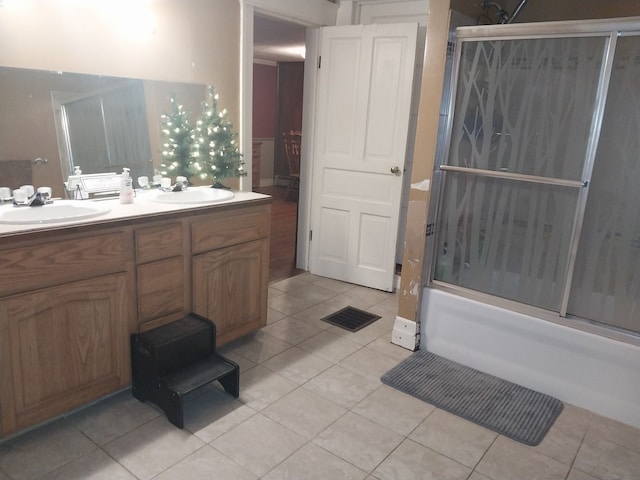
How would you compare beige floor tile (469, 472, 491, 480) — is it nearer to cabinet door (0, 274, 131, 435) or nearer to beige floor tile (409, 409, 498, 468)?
beige floor tile (409, 409, 498, 468)

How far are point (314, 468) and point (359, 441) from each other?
0.26m

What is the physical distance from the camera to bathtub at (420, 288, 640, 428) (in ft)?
7.30

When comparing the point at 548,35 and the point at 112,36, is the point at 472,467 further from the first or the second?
the point at 112,36

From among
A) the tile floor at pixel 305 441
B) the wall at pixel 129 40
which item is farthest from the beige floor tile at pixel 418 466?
the wall at pixel 129 40

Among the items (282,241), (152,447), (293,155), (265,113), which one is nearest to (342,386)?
(152,447)

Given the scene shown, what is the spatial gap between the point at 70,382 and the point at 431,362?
181 cm

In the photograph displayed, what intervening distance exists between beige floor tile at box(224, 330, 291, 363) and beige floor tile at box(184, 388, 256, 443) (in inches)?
14.6

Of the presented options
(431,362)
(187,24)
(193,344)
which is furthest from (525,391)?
(187,24)

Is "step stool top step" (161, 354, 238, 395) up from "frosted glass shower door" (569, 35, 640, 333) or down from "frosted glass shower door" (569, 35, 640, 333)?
down

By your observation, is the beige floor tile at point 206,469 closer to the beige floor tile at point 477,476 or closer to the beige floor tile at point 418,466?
the beige floor tile at point 418,466

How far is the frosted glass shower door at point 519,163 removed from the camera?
2.24 meters

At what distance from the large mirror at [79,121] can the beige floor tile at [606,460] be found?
2.55 m

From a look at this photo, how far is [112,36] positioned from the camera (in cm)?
248

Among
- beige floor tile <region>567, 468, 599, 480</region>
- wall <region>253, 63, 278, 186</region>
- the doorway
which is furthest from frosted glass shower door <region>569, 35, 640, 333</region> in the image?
wall <region>253, 63, 278, 186</region>
